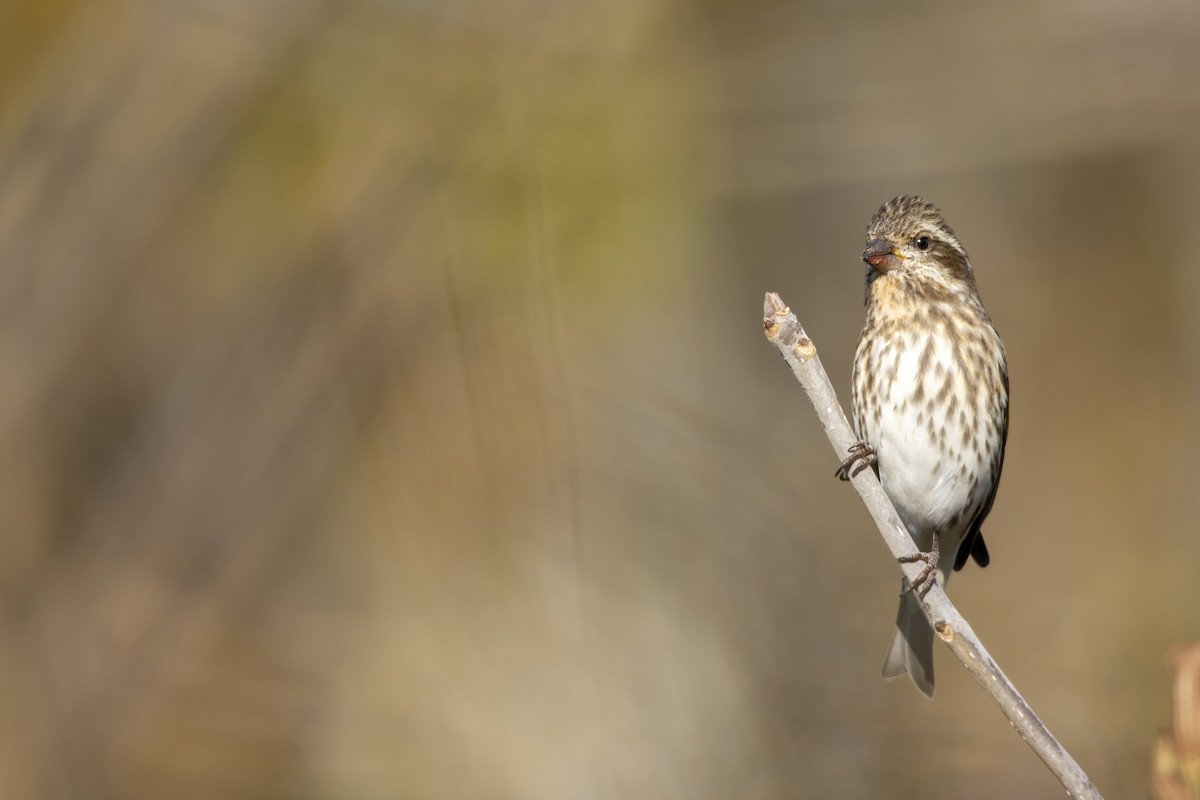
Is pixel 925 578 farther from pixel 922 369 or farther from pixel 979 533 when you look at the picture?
pixel 979 533

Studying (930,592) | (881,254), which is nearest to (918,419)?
(881,254)

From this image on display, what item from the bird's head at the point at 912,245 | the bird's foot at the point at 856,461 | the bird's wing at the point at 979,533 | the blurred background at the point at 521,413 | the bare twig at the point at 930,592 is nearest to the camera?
the bare twig at the point at 930,592

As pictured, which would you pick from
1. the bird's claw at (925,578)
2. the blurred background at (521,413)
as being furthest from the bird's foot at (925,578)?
the blurred background at (521,413)

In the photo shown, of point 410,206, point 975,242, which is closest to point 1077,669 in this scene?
point 975,242

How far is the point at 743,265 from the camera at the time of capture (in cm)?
1347

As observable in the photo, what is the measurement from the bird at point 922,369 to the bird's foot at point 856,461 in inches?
7.9

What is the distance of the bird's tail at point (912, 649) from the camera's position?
577cm

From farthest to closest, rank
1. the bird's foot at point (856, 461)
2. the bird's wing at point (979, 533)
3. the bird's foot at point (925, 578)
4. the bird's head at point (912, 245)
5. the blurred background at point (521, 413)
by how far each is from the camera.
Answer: the blurred background at point (521, 413) → the bird's wing at point (979, 533) → the bird's head at point (912, 245) → the bird's foot at point (925, 578) → the bird's foot at point (856, 461)

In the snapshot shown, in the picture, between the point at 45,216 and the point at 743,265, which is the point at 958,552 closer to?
the point at 45,216

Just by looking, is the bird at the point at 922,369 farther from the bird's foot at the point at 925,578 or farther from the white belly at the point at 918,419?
the bird's foot at the point at 925,578

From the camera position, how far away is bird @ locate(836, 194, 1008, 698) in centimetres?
566

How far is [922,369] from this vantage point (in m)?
5.67

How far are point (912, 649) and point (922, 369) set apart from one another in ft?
4.21

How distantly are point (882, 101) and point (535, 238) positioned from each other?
3042mm
